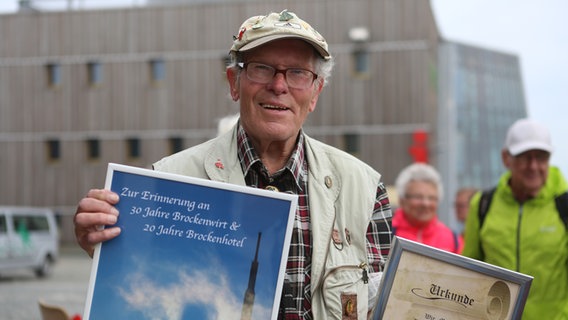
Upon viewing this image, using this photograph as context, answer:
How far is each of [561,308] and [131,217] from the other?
8.79ft

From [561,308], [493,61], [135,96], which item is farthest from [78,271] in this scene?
[493,61]

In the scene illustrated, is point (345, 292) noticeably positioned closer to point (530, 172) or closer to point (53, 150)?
point (530, 172)

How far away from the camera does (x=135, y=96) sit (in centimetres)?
3319

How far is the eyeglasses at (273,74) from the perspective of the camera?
2.35 metres

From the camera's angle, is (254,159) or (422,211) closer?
(254,159)

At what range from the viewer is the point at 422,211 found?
5.71 metres

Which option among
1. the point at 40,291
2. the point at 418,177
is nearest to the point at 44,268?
the point at 40,291

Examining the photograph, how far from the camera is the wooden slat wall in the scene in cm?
3061

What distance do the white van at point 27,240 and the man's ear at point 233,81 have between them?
18004mm

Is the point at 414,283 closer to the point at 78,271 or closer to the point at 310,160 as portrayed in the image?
the point at 310,160

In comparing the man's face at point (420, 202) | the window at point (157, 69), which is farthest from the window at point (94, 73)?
the man's face at point (420, 202)

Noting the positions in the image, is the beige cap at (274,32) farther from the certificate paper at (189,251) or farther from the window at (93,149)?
the window at (93,149)

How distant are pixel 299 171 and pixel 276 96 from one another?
0.95 feet

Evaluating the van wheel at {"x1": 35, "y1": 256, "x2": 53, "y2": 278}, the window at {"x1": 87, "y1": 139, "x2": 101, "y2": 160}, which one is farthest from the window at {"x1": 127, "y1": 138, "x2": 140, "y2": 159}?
the van wheel at {"x1": 35, "y1": 256, "x2": 53, "y2": 278}
